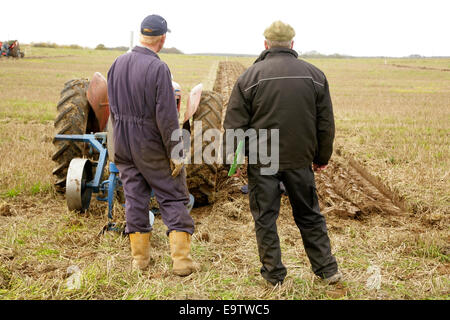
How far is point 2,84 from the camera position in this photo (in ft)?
53.4

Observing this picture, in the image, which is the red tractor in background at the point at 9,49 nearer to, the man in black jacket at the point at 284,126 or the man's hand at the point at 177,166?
the man's hand at the point at 177,166

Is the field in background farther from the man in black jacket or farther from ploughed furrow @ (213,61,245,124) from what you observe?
ploughed furrow @ (213,61,245,124)

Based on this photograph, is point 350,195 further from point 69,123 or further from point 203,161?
point 69,123

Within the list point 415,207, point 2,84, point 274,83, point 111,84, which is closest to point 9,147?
point 111,84

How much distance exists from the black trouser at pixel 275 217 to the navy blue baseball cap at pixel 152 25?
1287 millimetres

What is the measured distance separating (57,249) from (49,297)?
0.91 meters

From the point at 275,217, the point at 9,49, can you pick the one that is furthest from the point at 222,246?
the point at 9,49

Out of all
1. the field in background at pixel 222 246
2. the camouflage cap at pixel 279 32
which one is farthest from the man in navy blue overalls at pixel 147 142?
the camouflage cap at pixel 279 32

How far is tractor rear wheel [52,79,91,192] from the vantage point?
16.4ft

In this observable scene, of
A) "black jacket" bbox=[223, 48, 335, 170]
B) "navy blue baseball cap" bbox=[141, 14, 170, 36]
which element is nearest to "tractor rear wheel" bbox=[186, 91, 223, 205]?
"navy blue baseball cap" bbox=[141, 14, 170, 36]

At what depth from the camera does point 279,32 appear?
318cm

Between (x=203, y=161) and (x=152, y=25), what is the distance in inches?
70.2

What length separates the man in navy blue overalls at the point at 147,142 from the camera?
337cm

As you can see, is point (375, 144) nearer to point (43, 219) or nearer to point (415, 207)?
point (415, 207)
